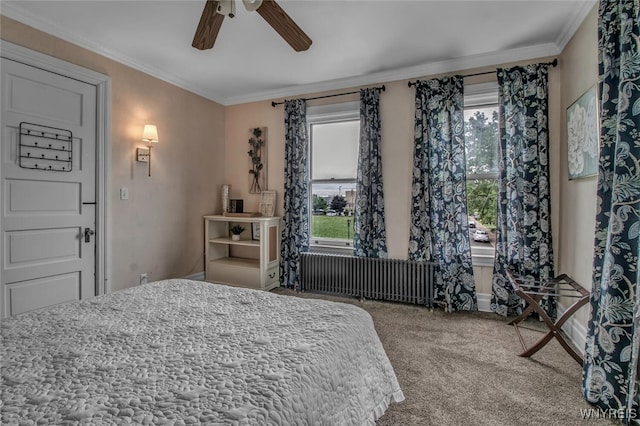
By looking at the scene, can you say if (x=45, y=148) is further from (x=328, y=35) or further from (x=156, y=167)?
(x=328, y=35)

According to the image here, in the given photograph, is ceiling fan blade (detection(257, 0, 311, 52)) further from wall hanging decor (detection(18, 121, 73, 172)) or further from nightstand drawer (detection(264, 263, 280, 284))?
nightstand drawer (detection(264, 263, 280, 284))

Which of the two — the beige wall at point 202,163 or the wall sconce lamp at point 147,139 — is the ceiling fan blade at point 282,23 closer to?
the beige wall at point 202,163

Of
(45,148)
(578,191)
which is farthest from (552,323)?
(45,148)

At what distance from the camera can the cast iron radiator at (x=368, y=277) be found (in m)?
3.29

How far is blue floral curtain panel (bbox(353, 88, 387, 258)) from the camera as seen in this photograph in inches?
139

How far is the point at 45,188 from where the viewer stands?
2555 millimetres

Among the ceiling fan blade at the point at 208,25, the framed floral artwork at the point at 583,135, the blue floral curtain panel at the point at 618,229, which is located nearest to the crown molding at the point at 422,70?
the framed floral artwork at the point at 583,135

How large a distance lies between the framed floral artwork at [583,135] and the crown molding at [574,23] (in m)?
0.60

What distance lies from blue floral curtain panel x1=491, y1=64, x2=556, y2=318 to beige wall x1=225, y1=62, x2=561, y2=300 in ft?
0.48

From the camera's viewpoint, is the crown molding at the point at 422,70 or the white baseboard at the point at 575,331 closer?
the white baseboard at the point at 575,331

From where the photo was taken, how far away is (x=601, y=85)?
1706 millimetres

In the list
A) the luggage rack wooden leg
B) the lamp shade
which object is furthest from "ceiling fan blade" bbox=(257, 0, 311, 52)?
the luggage rack wooden leg

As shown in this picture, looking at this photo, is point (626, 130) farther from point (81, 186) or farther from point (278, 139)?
point (81, 186)

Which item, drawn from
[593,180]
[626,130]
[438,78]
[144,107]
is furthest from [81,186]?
[593,180]
